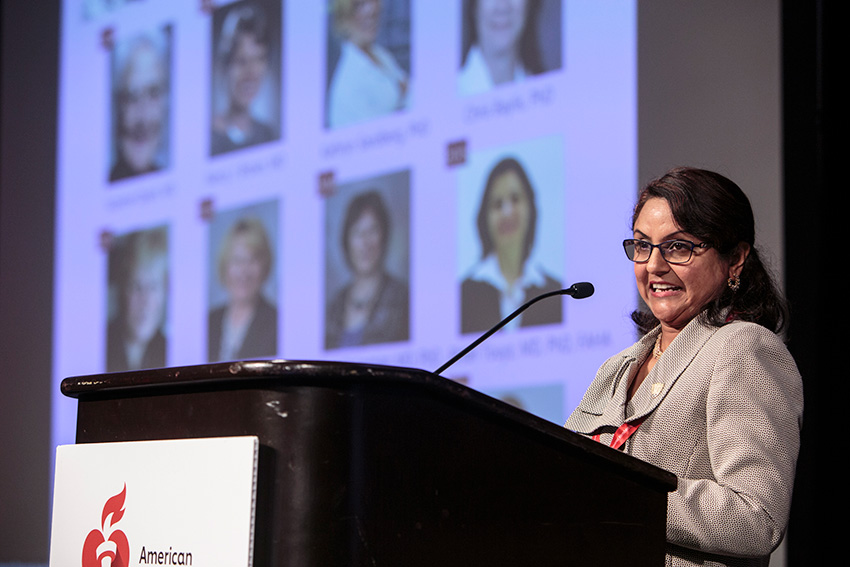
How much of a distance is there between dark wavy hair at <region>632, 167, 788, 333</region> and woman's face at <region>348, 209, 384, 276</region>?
1914 mm

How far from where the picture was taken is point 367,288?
11.9 ft

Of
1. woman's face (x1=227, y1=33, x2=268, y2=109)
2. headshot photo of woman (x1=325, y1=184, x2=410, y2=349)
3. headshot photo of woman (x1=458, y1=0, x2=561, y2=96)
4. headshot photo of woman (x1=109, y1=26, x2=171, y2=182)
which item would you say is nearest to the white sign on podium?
headshot photo of woman (x1=325, y1=184, x2=410, y2=349)

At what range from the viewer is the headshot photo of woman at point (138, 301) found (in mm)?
4324

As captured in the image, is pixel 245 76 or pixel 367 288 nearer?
pixel 367 288

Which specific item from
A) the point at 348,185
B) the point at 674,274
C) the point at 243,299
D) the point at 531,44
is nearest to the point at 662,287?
the point at 674,274

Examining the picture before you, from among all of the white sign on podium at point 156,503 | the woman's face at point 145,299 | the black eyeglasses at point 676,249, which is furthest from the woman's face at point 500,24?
the white sign on podium at point 156,503

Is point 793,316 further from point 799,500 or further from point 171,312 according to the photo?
point 171,312

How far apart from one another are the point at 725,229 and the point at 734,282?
0.11m

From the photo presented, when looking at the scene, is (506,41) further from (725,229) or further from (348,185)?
(725,229)

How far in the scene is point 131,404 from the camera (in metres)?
1.27

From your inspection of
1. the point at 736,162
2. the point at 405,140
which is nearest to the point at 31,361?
the point at 405,140

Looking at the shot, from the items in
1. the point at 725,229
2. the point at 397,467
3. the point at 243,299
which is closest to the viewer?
the point at 397,467

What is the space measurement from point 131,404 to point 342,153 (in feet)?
8.62

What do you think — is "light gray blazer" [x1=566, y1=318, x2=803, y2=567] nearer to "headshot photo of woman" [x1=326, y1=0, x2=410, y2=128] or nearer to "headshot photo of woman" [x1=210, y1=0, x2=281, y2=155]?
"headshot photo of woman" [x1=326, y1=0, x2=410, y2=128]
